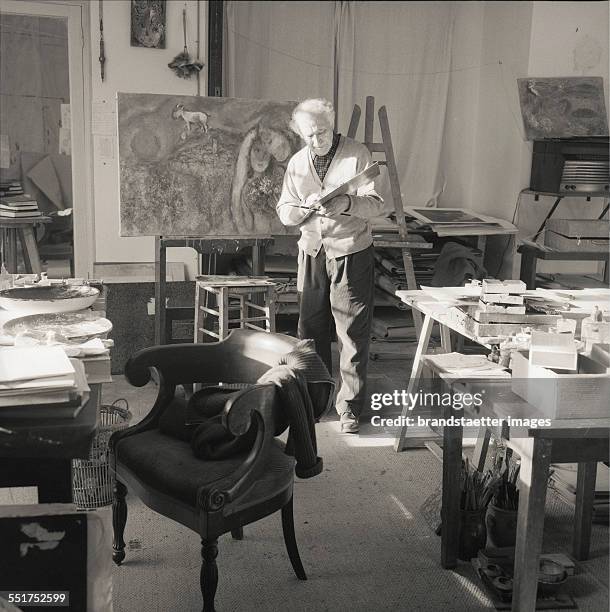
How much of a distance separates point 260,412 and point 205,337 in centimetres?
260

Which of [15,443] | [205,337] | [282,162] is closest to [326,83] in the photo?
[282,162]

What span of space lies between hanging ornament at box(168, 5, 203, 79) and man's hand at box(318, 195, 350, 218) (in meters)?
1.93

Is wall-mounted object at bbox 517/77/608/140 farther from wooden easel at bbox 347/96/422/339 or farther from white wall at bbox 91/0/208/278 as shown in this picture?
white wall at bbox 91/0/208/278

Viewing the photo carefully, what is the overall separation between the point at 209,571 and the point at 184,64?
3.68 metres

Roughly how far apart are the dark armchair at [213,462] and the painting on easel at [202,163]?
1871mm

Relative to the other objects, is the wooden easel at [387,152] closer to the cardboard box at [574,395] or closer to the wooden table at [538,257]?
the wooden table at [538,257]

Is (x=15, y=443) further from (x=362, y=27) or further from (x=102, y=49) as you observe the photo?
(x=362, y=27)

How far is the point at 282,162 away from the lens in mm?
4461

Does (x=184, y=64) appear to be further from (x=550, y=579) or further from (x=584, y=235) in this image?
(x=550, y=579)

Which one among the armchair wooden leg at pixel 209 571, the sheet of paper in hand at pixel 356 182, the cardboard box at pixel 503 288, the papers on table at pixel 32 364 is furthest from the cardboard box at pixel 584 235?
the papers on table at pixel 32 364

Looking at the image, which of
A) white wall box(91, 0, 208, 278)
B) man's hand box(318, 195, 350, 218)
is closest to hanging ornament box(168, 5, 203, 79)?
white wall box(91, 0, 208, 278)

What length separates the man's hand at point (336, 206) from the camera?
3602 mm

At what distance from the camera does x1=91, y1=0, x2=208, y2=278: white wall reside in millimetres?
4980

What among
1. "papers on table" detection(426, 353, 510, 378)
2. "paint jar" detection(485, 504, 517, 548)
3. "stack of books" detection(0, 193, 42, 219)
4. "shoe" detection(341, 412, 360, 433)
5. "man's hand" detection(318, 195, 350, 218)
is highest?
"man's hand" detection(318, 195, 350, 218)
